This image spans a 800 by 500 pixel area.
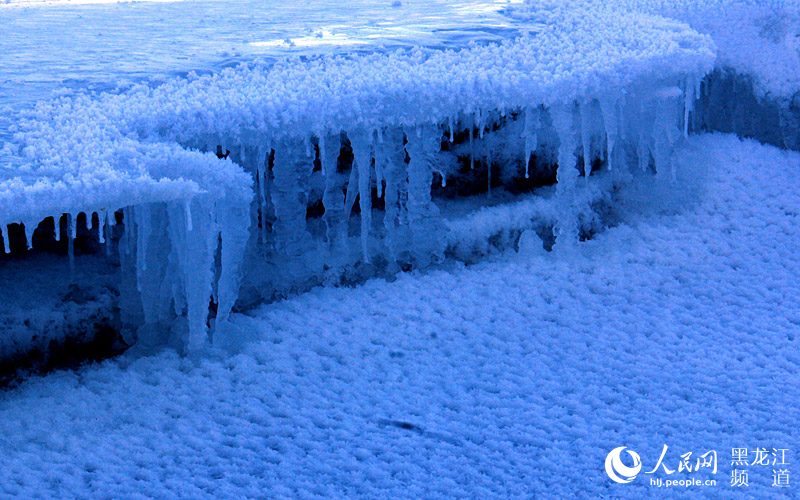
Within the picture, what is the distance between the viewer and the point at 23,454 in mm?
2012

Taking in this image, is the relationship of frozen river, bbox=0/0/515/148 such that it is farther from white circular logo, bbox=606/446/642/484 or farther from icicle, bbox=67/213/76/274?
white circular logo, bbox=606/446/642/484

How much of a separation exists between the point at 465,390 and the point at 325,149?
800 millimetres

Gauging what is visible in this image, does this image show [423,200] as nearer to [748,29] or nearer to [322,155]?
[322,155]

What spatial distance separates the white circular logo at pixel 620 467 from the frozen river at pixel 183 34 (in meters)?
1.63

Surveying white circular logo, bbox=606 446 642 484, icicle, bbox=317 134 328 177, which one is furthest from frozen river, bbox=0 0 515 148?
white circular logo, bbox=606 446 642 484

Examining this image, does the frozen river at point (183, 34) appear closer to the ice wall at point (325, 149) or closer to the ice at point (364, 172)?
the ice wall at point (325, 149)

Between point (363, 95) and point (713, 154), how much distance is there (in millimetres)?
1534

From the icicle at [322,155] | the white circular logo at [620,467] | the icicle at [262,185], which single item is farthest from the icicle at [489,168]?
the white circular logo at [620,467]

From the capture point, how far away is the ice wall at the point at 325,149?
223cm

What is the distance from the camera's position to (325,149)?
8.68 feet

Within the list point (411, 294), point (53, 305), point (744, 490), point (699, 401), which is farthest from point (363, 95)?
point (744, 490)

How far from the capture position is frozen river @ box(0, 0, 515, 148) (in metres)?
2.90

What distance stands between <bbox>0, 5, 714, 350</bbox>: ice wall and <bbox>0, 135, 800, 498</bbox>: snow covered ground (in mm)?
172

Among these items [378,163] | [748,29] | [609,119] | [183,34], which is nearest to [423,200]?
[378,163]
